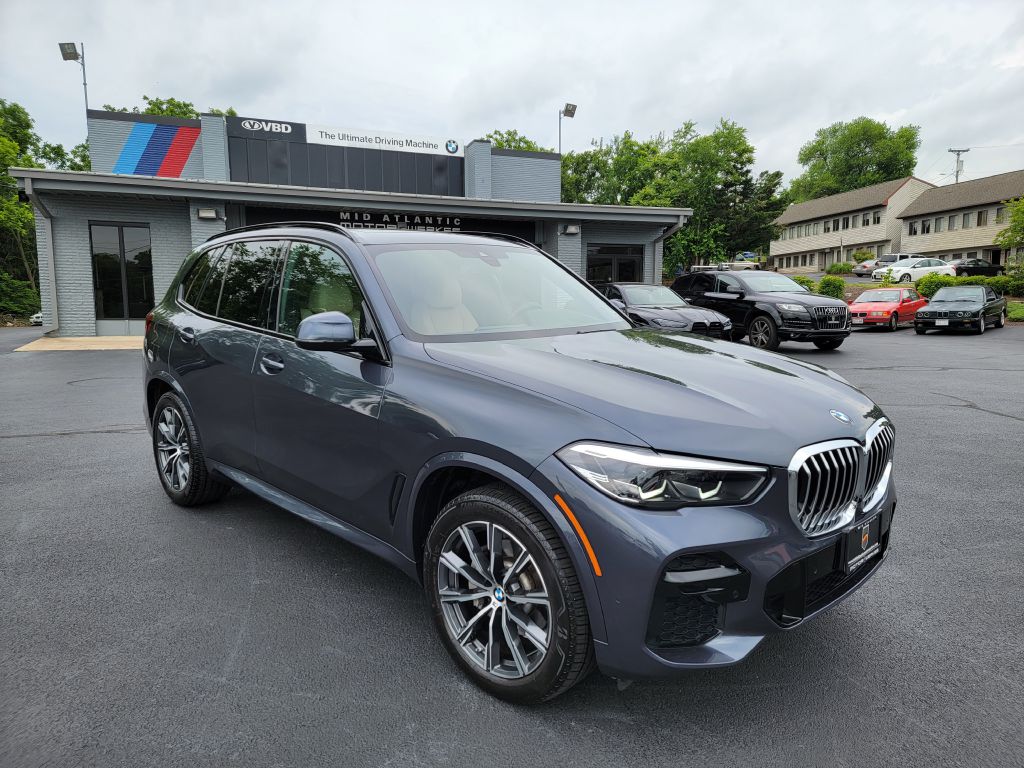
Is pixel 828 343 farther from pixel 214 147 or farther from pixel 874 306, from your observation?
pixel 214 147

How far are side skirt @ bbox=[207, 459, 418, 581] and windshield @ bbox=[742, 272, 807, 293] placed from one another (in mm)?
13776

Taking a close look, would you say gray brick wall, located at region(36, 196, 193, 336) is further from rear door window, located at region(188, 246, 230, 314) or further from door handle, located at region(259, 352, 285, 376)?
door handle, located at region(259, 352, 285, 376)

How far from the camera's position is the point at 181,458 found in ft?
14.8

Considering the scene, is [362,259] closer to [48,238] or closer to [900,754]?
[900,754]

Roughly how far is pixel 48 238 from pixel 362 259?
18584 millimetres

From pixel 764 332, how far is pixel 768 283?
1447 mm

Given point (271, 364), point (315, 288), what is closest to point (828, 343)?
point (315, 288)

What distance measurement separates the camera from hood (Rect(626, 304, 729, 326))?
1290 centimetres

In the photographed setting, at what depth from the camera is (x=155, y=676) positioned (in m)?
2.61

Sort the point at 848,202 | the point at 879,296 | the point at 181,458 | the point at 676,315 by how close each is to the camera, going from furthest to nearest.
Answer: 1. the point at 848,202
2. the point at 879,296
3. the point at 676,315
4. the point at 181,458

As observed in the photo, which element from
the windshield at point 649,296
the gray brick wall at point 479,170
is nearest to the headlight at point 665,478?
the windshield at point 649,296

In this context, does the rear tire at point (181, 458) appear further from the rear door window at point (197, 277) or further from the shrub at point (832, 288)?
the shrub at point (832, 288)

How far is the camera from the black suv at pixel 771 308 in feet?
47.8

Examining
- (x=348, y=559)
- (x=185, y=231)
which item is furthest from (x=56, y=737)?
(x=185, y=231)
